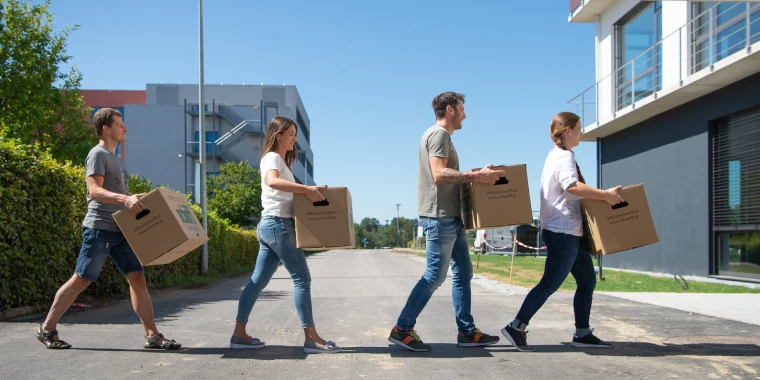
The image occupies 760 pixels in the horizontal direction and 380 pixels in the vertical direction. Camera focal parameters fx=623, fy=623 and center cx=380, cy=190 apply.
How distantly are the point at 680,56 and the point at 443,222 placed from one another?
→ 1261 cm

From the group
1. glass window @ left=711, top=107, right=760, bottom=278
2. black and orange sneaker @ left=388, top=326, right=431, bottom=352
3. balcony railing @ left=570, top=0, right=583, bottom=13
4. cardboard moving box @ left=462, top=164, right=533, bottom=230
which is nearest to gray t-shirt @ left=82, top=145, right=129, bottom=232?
black and orange sneaker @ left=388, top=326, right=431, bottom=352

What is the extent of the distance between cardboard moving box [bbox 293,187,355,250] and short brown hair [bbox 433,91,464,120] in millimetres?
1024

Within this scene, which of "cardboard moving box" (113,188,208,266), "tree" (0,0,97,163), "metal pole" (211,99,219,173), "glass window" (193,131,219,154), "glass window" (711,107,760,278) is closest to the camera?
"cardboard moving box" (113,188,208,266)

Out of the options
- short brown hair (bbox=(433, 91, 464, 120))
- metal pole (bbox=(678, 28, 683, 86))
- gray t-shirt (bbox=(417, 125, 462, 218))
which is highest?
metal pole (bbox=(678, 28, 683, 86))

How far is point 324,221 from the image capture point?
183 inches

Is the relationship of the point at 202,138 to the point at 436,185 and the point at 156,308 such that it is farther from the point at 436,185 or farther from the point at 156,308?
the point at 436,185

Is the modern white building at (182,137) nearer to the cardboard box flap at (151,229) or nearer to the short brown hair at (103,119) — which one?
the short brown hair at (103,119)

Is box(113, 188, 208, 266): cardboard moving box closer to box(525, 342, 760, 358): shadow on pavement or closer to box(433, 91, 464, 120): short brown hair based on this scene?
box(433, 91, 464, 120): short brown hair

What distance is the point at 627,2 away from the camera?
1855 centimetres

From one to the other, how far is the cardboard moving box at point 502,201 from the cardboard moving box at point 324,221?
94 cm

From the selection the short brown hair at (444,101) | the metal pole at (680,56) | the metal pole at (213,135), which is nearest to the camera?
the short brown hair at (444,101)

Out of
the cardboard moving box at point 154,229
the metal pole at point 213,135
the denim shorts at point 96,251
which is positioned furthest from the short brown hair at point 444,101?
the metal pole at point 213,135

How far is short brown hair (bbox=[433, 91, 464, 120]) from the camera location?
16.3 feet

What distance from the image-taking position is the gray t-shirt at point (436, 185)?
4.69m
